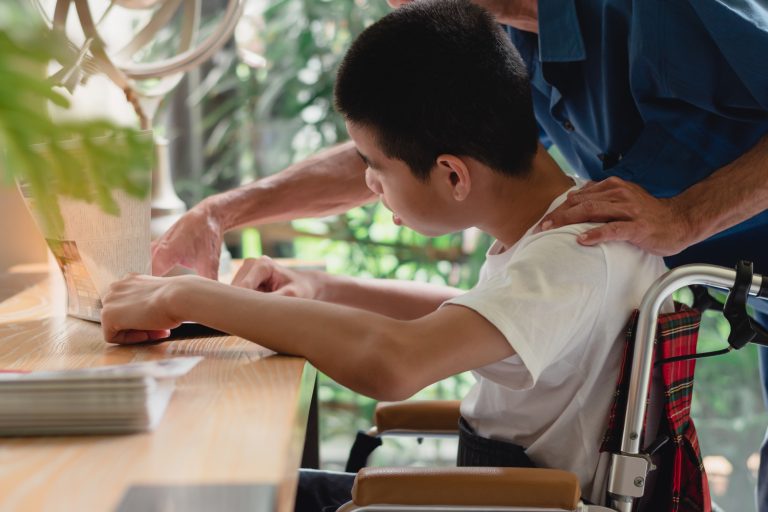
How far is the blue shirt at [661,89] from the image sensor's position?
3.83 ft

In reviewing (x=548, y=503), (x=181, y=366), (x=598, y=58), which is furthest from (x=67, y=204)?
(x=598, y=58)

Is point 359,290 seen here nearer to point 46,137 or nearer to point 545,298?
point 545,298

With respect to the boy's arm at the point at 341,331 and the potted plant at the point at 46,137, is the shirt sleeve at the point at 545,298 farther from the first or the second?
the potted plant at the point at 46,137

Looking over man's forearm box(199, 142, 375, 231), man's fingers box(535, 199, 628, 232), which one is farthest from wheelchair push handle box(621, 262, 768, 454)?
man's forearm box(199, 142, 375, 231)

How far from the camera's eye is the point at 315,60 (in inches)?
97.7

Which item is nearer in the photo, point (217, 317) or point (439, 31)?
point (217, 317)

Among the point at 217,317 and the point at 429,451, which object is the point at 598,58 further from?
the point at 429,451

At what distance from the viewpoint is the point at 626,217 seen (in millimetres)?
1050

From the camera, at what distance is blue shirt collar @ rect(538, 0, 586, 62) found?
1279 millimetres

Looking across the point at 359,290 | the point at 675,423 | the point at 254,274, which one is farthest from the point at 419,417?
the point at 675,423

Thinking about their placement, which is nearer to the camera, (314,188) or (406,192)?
(406,192)

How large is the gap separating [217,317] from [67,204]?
219 mm

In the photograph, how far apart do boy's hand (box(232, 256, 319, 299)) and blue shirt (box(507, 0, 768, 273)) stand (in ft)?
1.50

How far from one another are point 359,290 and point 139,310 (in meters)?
0.46
